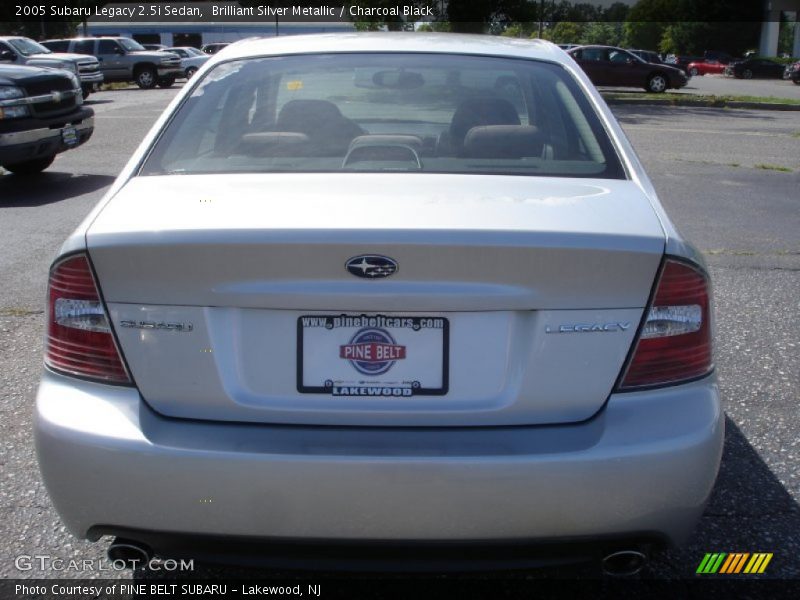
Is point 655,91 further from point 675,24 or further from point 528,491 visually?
point 675,24

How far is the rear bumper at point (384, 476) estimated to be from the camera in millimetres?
2195

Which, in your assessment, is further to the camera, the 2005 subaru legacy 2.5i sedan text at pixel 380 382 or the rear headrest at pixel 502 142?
the rear headrest at pixel 502 142

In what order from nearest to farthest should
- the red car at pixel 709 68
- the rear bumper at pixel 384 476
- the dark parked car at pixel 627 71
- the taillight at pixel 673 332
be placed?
the rear bumper at pixel 384 476 → the taillight at pixel 673 332 → the dark parked car at pixel 627 71 → the red car at pixel 709 68

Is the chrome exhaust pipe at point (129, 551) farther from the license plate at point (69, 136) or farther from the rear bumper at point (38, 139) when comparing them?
the license plate at point (69, 136)

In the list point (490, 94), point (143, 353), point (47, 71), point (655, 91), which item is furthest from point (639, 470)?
point (655, 91)

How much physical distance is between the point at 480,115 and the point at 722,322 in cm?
269

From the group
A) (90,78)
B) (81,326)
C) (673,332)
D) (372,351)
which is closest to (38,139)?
(81,326)

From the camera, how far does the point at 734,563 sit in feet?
9.78

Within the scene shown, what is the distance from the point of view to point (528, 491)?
2195mm

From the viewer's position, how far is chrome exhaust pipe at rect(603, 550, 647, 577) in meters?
2.34

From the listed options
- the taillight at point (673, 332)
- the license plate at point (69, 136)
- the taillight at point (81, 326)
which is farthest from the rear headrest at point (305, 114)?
the license plate at point (69, 136)

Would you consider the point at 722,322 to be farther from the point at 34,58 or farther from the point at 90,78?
the point at 90,78

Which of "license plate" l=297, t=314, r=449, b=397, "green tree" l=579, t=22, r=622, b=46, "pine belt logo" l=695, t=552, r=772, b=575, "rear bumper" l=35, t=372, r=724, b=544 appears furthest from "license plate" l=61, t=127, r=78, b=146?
"green tree" l=579, t=22, r=622, b=46

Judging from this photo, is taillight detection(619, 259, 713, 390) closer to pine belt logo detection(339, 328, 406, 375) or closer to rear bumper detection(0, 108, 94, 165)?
pine belt logo detection(339, 328, 406, 375)
